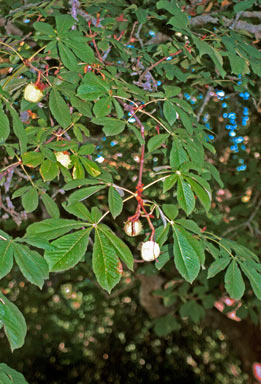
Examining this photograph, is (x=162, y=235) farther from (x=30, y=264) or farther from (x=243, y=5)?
(x=243, y=5)

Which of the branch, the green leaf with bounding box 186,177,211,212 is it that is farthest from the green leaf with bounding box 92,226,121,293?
the branch

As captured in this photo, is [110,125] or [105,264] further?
[110,125]

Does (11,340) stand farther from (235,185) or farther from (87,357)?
(87,357)

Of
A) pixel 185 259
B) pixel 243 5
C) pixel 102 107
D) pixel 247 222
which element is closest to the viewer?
pixel 185 259

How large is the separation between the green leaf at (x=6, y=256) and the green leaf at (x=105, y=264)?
14 centimetres

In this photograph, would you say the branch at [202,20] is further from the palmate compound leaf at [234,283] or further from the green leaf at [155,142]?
the palmate compound leaf at [234,283]

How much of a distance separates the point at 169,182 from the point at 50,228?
26 centimetres

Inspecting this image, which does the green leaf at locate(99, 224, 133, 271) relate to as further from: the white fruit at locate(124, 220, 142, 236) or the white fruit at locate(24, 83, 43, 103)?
the white fruit at locate(24, 83, 43, 103)

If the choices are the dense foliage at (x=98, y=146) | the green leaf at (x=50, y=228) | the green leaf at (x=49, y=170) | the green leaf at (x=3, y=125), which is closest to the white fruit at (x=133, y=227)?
the dense foliage at (x=98, y=146)

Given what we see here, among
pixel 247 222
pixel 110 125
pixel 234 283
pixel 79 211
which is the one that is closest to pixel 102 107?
pixel 110 125

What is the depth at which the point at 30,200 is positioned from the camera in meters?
1.12

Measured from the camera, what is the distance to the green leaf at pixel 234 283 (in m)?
0.97

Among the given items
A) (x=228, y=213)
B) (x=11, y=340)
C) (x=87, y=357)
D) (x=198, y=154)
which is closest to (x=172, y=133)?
(x=198, y=154)

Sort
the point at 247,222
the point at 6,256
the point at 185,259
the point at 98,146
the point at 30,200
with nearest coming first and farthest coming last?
1. the point at 6,256
2. the point at 185,259
3. the point at 30,200
4. the point at 98,146
5. the point at 247,222
